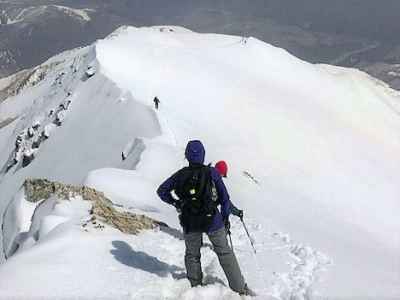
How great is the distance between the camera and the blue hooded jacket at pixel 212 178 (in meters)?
13.0

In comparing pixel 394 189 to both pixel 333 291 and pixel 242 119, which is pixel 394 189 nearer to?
pixel 242 119

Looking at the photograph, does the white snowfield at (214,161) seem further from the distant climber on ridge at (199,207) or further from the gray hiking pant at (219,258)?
the distant climber on ridge at (199,207)

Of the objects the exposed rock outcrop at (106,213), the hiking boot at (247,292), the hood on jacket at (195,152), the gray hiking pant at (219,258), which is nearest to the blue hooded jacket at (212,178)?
the hood on jacket at (195,152)

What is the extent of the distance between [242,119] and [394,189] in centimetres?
1220

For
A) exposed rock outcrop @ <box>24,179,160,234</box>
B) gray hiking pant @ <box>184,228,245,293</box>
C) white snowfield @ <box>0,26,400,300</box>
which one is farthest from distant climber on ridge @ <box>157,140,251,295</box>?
exposed rock outcrop @ <box>24,179,160,234</box>

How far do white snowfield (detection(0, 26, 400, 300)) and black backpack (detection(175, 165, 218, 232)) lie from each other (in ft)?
4.13

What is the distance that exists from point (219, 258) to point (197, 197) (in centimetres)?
129

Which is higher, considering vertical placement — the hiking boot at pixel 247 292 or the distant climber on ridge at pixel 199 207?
the distant climber on ridge at pixel 199 207

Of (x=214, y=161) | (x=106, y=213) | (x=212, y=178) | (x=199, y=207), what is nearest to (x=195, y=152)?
(x=212, y=178)

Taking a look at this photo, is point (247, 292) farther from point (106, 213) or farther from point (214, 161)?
point (214, 161)

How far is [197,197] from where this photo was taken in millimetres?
13078

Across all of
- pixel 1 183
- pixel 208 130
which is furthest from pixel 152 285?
pixel 1 183

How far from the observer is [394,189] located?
47.9 m

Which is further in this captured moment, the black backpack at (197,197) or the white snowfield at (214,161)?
the white snowfield at (214,161)
